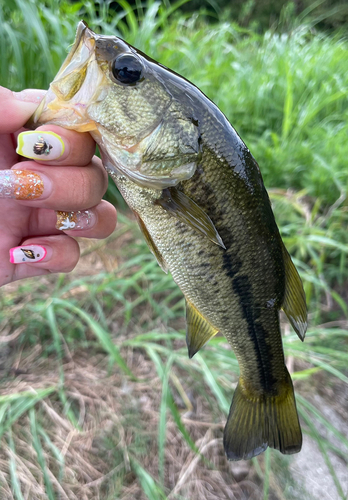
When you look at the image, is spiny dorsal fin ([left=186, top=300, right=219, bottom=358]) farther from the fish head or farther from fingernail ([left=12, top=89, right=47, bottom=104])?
fingernail ([left=12, top=89, right=47, bottom=104])

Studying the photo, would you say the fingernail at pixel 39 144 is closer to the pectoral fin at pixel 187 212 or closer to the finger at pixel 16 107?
the finger at pixel 16 107

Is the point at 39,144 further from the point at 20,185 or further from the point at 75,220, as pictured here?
the point at 75,220

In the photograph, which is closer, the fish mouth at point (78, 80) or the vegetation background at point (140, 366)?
the fish mouth at point (78, 80)

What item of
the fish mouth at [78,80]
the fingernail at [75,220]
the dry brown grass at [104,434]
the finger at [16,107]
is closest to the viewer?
the fish mouth at [78,80]

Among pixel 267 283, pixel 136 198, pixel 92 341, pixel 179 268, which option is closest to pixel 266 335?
pixel 267 283

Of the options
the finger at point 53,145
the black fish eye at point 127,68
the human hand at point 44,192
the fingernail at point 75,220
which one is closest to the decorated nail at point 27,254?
the human hand at point 44,192

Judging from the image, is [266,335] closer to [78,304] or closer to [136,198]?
[136,198]

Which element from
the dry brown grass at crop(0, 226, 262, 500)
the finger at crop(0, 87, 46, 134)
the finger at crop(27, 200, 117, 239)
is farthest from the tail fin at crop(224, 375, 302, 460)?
the finger at crop(0, 87, 46, 134)
